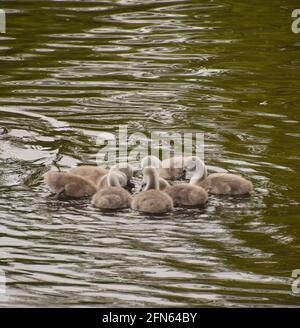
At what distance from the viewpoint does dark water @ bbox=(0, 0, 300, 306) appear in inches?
284

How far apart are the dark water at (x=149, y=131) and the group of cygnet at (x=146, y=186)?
0.10m

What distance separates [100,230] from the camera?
7949mm

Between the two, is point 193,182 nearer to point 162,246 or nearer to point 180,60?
point 162,246

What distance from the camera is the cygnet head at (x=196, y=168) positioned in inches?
351

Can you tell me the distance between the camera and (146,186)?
341 inches
